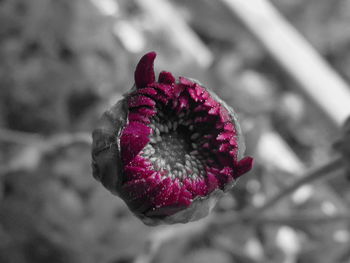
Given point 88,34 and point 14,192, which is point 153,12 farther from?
point 14,192

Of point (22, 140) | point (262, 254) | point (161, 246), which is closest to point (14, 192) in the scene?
point (22, 140)

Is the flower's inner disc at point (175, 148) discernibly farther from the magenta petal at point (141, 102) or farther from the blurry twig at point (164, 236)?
the blurry twig at point (164, 236)

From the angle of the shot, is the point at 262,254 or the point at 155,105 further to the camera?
the point at 262,254

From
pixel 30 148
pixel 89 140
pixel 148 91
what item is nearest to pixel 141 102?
pixel 148 91

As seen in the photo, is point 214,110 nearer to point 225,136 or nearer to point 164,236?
point 225,136

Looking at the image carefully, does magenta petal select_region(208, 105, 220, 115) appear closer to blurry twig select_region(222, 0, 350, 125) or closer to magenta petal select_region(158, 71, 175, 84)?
magenta petal select_region(158, 71, 175, 84)

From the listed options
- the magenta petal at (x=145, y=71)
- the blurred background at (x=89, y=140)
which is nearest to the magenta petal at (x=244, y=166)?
the magenta petal at (x=145, y=71)
